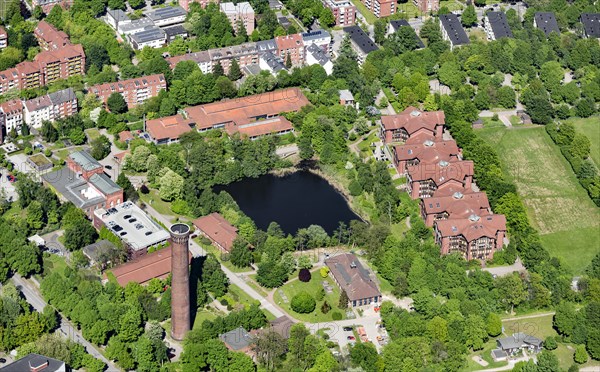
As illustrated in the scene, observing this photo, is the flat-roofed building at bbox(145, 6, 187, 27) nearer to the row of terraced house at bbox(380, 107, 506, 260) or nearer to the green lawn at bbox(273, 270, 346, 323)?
the row of terraced house at bbox(380, 107, 506, 260)

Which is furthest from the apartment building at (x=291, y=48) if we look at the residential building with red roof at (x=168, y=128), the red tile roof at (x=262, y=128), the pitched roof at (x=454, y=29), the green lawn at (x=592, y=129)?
the green lawn at (x=592, y=129)

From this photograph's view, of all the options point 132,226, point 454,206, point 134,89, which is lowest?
point 134,89

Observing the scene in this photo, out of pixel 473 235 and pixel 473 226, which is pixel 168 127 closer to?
pixel 473 226

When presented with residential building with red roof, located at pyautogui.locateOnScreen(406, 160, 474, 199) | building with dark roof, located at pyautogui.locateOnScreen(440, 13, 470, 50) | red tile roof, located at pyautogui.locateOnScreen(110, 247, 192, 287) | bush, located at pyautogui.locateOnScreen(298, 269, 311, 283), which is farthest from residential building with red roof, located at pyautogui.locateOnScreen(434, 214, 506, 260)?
building with dark roof, located at pyautogui.locateOnScreen(440, 13, 470, 50)

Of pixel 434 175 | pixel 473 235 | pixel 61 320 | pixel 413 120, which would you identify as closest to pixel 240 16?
pixel 413 120

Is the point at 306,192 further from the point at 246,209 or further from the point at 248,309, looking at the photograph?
the point at 248,309

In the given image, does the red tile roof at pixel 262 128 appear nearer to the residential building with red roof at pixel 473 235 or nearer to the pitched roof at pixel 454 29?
the residential building with red roof at pixel 473 235
